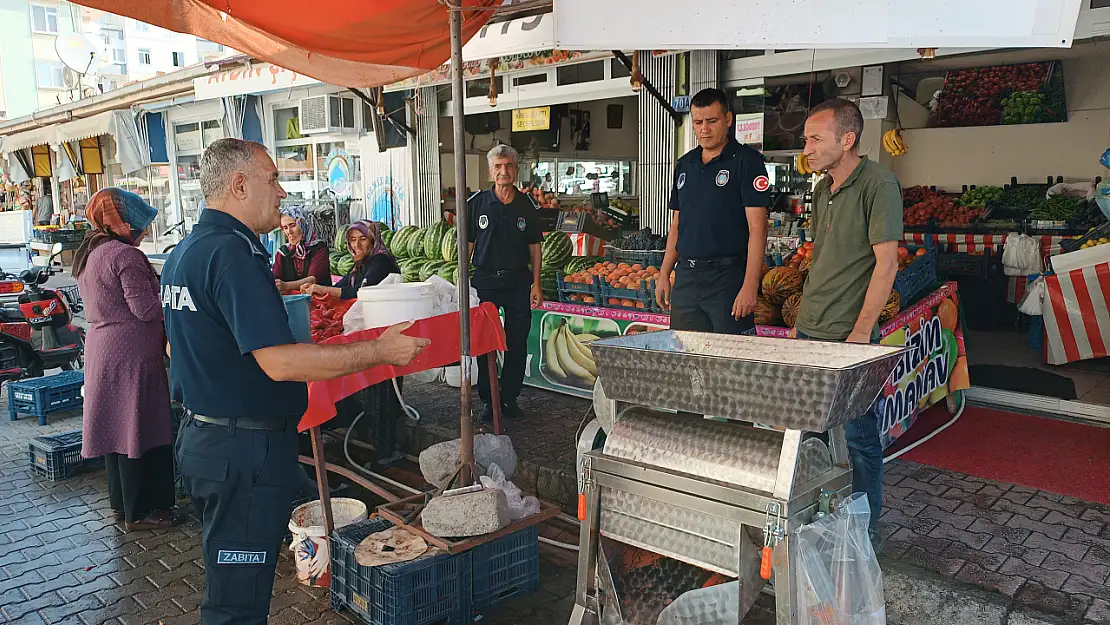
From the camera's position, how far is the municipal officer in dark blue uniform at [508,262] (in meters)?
5.91

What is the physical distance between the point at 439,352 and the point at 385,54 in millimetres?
1939

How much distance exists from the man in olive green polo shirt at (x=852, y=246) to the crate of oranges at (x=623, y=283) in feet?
7.10

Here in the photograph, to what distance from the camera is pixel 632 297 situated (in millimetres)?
6066

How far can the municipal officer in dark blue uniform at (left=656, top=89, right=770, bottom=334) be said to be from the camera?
14.0ft

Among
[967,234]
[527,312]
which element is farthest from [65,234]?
[967,234]

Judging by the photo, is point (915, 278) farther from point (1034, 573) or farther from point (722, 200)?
point (1034, 573)

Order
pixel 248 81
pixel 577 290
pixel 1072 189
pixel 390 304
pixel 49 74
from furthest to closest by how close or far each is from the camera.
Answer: pixel 49 74 → pixel 248 81 → pixel 1072 189 → pixel 577 290 → pixel 390 304

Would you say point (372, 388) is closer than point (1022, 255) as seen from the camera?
Yes

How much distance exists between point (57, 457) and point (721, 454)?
5148 mm

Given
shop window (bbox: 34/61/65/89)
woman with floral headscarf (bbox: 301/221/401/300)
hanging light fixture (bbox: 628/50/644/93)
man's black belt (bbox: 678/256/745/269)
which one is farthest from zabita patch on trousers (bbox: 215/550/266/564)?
shop window (bbox: 34/61/65/89)

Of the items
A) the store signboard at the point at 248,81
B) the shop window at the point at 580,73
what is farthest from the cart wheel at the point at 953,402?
the store signboard at the point at 248,81

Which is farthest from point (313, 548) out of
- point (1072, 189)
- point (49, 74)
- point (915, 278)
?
point (49, 74)

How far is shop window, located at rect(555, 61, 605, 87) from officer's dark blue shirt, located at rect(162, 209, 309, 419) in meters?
6.07

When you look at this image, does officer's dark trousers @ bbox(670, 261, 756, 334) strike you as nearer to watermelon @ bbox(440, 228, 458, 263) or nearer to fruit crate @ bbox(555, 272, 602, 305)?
fruit crate @ bbox(555, 272, 602, 305)
